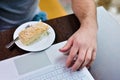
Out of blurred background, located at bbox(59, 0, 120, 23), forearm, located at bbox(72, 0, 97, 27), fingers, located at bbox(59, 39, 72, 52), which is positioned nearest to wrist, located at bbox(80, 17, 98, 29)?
forearm, located at bbox(72, 0, 97, 27)

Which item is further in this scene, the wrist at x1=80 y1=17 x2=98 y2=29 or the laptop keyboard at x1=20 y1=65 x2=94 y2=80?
the wrist at x1=80 y1=17 x2=98 y2=29

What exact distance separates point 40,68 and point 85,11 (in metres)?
0.34

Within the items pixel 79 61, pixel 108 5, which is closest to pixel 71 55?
pixel 79 61

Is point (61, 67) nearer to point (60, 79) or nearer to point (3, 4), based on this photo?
point (60, 79)

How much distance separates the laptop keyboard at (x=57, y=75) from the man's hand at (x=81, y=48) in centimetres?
2

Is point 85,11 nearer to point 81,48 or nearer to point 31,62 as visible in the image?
point 81,48

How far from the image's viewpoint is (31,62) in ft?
2.26

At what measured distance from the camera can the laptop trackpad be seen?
2.20ft

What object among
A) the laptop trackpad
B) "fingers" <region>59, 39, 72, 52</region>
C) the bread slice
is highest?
"fingers" <region>59, 39, 72, 52</region>

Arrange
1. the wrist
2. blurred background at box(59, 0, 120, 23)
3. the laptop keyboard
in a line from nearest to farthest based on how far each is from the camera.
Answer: the laptop keyboard < the wrist < blurred background at box(59, 0, 120, 23)

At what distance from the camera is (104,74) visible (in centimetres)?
73

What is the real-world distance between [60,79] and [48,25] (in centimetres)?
26

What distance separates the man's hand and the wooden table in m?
0.07

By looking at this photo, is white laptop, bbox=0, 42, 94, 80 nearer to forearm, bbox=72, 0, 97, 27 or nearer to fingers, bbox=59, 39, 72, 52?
fingers, bbox=59, 39, 72, 52
